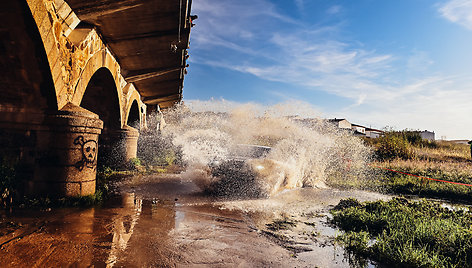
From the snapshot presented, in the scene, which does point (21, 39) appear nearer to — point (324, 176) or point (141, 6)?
point (141, 6)

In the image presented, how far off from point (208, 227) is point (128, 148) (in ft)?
27.5

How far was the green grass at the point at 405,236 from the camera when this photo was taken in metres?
3.75

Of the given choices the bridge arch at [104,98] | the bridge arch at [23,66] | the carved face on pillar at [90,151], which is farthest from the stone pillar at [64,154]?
the bridge arch at [104,98]

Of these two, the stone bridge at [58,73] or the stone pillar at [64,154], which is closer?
the stone bridge at [58,73]

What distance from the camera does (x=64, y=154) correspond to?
17.8 ft

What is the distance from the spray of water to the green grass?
2.58 meters

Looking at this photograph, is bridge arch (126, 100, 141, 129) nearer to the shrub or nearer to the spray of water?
the spray of water

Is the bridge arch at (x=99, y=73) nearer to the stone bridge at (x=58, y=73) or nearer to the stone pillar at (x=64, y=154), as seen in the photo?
the stone bridge at (x=58, y=73)

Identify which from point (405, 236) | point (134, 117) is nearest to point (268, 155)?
point (405, 236)

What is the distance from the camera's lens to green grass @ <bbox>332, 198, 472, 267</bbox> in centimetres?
375

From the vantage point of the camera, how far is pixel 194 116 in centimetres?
2867

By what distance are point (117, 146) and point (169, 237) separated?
848cm

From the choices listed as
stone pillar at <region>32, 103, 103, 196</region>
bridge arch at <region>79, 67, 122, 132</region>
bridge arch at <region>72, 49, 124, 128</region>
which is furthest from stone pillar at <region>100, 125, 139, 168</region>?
stone pillar at <region>32, 103, 103, 196</region>

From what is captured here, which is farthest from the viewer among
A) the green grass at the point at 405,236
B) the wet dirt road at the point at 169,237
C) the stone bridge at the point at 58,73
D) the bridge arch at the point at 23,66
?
the stone bridge at the point at 58,73
